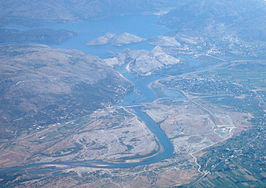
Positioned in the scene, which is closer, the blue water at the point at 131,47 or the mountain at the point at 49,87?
the blue water at the point at 131,47

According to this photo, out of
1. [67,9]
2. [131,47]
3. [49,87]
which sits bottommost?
[131,47]

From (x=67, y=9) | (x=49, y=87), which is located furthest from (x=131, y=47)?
(x=67, y=9)

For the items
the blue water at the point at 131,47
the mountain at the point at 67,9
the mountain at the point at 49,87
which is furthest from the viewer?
the mountain at the point at 67,9

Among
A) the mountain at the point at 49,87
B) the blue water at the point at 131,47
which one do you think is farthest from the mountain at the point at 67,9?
the mountain at the point at 49,87

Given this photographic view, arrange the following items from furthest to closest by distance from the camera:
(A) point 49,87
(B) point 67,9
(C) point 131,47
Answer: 1. (B) point 67,9
2. (C) point 131,47
3. (A) point 49,87

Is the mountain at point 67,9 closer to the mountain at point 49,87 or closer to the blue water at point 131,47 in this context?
the blue water at point 131,47

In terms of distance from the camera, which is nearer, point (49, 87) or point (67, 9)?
point (49, 87)

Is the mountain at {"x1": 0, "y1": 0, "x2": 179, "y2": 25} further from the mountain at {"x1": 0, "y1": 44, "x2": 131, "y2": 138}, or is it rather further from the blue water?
the mountain at {"x1": 0, "y1": 44, "x2": 131, "y2": 138}

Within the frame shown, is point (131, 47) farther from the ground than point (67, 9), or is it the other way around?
point (67, 9)

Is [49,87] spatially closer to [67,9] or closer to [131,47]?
[131,47]

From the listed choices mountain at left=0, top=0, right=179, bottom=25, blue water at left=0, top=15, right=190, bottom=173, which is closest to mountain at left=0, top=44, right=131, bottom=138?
blue water at left=0, top=15, right=190, bottom=173

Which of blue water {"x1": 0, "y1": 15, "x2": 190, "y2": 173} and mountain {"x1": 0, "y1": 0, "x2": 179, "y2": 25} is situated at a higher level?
mountain {"x1": 0, "y1": 0, "x2": 179, "y2": 25}

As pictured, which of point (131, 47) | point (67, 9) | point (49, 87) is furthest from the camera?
point (67, 9)
